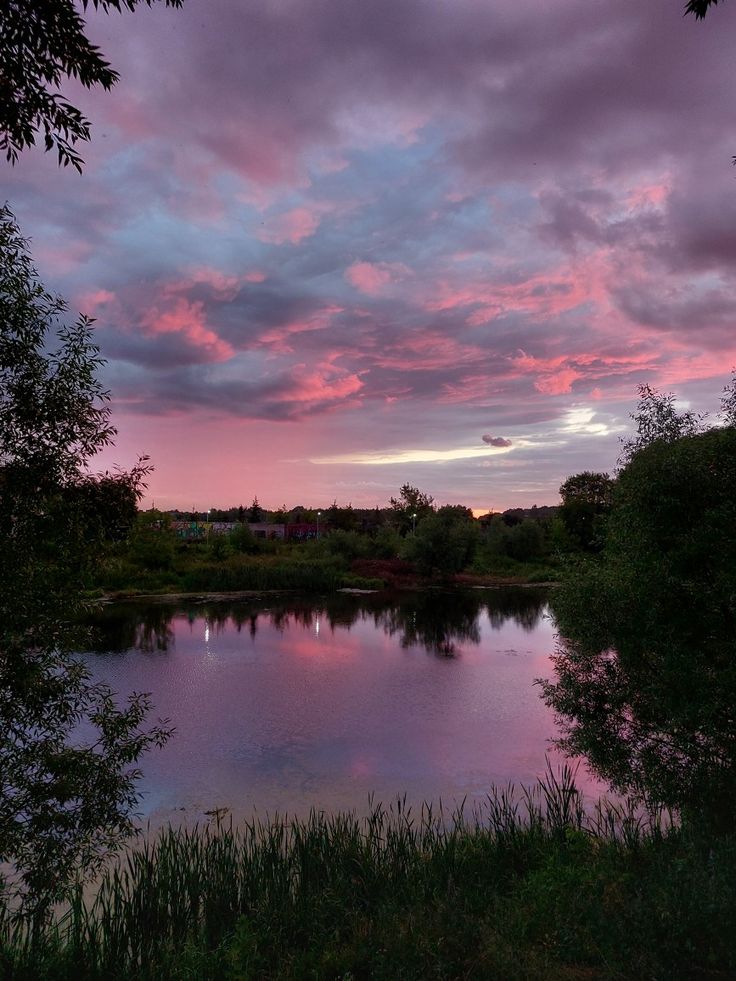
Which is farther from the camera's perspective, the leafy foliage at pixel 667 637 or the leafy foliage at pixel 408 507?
the leafy foliage at pixel 408 507

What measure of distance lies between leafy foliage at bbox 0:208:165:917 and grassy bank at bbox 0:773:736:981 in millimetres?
1028

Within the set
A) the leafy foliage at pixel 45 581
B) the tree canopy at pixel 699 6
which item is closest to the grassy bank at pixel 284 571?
the leafy foliage at pixel 45 581

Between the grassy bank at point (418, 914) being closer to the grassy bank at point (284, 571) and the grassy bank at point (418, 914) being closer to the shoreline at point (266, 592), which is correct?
the shoreline at point (266, 592)

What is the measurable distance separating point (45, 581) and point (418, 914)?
6.35 meters

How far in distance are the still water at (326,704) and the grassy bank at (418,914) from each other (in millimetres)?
5390

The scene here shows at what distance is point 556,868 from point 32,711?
7.74 meters

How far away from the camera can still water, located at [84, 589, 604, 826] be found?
16.9 metres

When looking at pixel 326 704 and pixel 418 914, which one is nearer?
pixel 418 914

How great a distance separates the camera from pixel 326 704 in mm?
25438

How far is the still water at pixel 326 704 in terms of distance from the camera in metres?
16.9

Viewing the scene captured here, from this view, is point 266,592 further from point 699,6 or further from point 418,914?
point 699,6

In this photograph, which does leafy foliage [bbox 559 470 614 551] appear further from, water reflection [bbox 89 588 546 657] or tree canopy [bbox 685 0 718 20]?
tree canopy [bbox 685 0 718 20]

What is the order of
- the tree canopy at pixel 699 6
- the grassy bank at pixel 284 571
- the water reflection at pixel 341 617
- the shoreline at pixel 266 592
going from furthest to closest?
the grassy bank at pixel 284 571
the shoreline at pixel 266 592
the water reflection at pixel 341 617
the tree canopy at pixel 699 6

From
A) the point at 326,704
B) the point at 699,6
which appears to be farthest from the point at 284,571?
the point at 699,6
